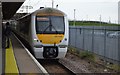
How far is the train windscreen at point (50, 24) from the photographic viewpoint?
15.7 meters

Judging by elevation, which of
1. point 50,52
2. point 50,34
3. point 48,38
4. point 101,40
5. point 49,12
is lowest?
point 50,52

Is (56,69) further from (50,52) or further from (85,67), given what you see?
(85,67)

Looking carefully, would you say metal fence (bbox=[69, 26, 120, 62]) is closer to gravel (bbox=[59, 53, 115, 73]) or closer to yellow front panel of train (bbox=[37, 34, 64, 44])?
gravel (bbox=[59, 53, 115, 73])

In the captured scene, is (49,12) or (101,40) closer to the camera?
(49,12)

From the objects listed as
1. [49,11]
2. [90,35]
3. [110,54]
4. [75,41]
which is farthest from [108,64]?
[75,41]

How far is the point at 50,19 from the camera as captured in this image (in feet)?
52.5

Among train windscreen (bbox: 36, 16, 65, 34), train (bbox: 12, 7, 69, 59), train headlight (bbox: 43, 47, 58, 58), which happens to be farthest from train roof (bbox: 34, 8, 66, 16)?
train headlight (bbox: 43, 47, 58, 58)

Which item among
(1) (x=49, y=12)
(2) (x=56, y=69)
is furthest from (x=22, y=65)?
(1) (x=49, y=12)

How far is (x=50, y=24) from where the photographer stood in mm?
15883

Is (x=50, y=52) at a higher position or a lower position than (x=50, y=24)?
lower

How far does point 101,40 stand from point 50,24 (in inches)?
190

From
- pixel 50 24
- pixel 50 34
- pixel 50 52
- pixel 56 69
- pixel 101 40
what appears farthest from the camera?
pixel 101 40

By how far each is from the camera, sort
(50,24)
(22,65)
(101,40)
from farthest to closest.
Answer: (101,40)
(50,24)
(22,65)

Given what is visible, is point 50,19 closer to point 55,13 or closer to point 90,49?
point 55,13
